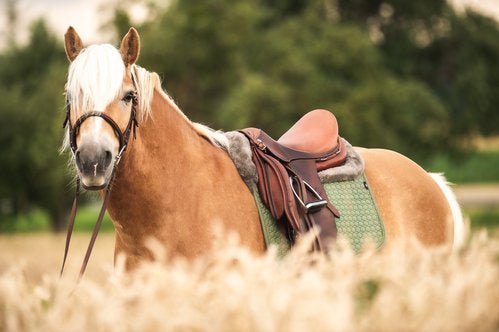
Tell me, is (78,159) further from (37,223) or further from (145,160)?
(37,223)

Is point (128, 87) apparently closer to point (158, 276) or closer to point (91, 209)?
point (158, 276)

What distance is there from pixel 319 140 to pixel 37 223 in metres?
38.4

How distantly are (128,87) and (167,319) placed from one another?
1.94 m

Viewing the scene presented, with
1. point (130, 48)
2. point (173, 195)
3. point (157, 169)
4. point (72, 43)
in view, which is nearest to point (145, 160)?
point (157, 169)

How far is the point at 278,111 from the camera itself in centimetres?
2269

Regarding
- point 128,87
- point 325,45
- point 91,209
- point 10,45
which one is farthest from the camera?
point 91,209

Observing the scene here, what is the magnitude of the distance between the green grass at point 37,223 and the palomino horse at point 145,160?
23.5 m

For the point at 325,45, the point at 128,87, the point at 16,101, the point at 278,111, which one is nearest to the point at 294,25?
the point at 325,45

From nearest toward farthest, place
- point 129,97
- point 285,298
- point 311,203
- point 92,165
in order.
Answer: point 285,298, point 92,165, point 129,97, point 311,203

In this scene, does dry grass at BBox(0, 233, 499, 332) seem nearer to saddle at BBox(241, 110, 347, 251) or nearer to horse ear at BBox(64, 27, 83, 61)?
saddle at BBox(241, 110, 347, 251)

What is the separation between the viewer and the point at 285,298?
219cm

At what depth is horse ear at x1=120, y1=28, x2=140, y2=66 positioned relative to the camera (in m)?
3.96

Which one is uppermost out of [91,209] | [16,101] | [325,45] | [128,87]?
[128,87]

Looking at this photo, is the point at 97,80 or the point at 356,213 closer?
the point at 97,80
